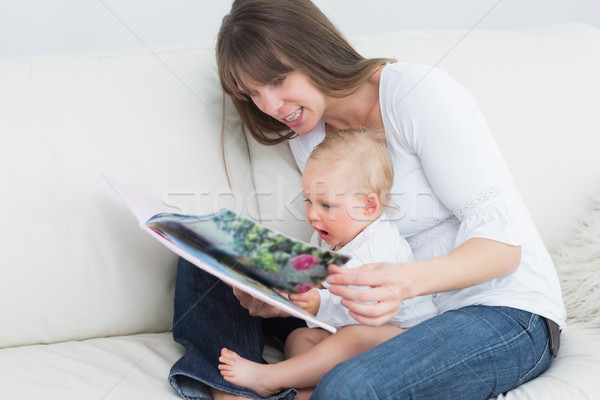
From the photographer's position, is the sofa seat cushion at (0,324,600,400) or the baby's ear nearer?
the sofa seat cushion at (0,324,600,400)

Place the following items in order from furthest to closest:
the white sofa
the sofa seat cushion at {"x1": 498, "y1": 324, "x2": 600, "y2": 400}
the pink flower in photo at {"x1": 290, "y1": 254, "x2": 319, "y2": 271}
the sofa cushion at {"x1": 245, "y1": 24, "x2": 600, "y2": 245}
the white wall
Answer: the white wall → the sofa cushion at {"x1": 245, "y1": 24, "x2": 600, "y2": 245} → the white sofa → the sofa seat cushion at {"x1": 498, "y1": 324, "x2": 600, "y2": 400} → the pink flower in photo at {"x1": 290, "y1": 254, "x2": 319, "y2": 271}

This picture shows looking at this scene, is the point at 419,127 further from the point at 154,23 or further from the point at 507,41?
the point at 154,23

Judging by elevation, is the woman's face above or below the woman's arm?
above

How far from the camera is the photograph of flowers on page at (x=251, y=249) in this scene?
946mm

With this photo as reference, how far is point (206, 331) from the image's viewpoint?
1.25m

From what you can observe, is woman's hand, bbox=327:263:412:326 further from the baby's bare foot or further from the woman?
the baby's bare foot

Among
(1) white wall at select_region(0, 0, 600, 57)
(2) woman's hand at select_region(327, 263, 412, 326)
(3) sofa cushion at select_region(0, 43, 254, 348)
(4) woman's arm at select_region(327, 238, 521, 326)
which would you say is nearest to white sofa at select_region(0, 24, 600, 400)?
(3) sofa cushion at select_region(0, 43, 254, 348)

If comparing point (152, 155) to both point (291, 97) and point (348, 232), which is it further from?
point (348, 232)

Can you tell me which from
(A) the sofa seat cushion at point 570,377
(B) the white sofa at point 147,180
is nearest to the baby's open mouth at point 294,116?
(B) the white sofa at point 147,180

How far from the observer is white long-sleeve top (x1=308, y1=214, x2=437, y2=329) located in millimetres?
1229

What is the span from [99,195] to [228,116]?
0.38 meters

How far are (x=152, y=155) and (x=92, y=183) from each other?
0.48 ft

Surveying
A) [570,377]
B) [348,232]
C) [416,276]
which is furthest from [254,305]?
[570,377]

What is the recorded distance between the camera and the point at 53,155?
1.37 meters
